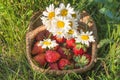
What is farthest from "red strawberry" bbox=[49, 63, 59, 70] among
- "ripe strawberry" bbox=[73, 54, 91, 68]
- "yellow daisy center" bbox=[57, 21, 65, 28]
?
"yellow daisy center" bbox=[57, 21, 65, 28]

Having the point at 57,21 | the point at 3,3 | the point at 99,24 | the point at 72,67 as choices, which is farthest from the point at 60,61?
the point at 3,3

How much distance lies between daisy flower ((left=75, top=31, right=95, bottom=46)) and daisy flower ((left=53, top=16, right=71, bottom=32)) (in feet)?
0.37

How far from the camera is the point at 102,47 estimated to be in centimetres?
204

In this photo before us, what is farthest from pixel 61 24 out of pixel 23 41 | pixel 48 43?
pixel 23 41

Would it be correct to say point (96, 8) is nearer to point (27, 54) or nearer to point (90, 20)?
point (90, 20)

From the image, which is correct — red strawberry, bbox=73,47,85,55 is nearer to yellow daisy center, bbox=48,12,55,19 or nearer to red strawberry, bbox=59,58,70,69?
red strawberry, bbox=59,58,70,69

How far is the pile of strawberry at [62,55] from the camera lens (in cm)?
191

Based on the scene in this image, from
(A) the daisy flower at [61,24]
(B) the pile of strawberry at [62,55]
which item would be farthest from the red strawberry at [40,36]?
(A) the daisy flower at [61,24]

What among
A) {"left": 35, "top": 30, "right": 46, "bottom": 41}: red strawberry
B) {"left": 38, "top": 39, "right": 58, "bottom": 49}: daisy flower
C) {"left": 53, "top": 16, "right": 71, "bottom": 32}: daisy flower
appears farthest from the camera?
{"left": 35, "top": 30, "right": 46, "bottom": 41}: red strawberry

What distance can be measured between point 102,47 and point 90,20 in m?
0.17

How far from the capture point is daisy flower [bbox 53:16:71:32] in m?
1.83

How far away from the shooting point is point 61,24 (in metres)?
1.85

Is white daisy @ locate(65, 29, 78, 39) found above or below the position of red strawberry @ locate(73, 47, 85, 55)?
above

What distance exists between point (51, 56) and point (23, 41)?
0.26 m
